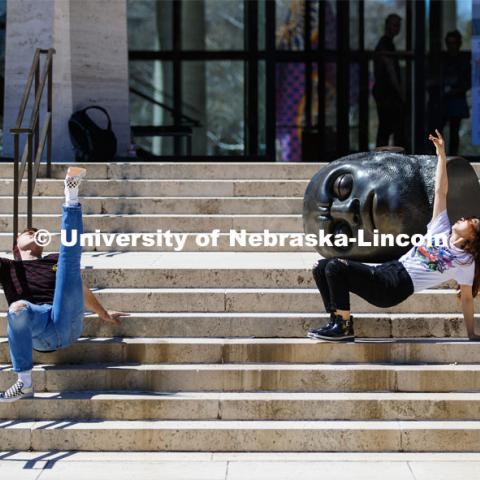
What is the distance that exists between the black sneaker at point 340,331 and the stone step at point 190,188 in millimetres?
3915

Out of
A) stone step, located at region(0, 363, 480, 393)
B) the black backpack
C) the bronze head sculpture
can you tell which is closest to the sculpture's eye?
the bronze head sculpture

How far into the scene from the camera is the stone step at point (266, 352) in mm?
7312

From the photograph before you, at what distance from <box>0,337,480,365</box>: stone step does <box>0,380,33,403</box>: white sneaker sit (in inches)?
19.2

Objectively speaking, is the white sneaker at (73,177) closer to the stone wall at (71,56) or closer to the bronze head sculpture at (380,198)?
the bronze head sculpture at (380,198)

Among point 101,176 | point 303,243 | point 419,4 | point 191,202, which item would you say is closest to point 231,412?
point 303,243

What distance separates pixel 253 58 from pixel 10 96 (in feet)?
13.6

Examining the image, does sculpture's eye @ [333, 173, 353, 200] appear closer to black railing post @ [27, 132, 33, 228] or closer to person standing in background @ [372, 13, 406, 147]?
black railing post @ [27, 132, 33, 228]

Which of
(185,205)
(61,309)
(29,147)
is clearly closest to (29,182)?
(29,147)

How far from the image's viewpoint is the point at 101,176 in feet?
Answer: 37.8

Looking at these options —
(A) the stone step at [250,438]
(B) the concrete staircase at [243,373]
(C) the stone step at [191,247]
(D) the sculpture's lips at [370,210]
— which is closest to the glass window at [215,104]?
(C) the stone step at [191,247]

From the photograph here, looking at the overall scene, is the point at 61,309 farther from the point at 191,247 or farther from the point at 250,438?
the point at 191,247

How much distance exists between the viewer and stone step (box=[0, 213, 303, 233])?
1048 cm
